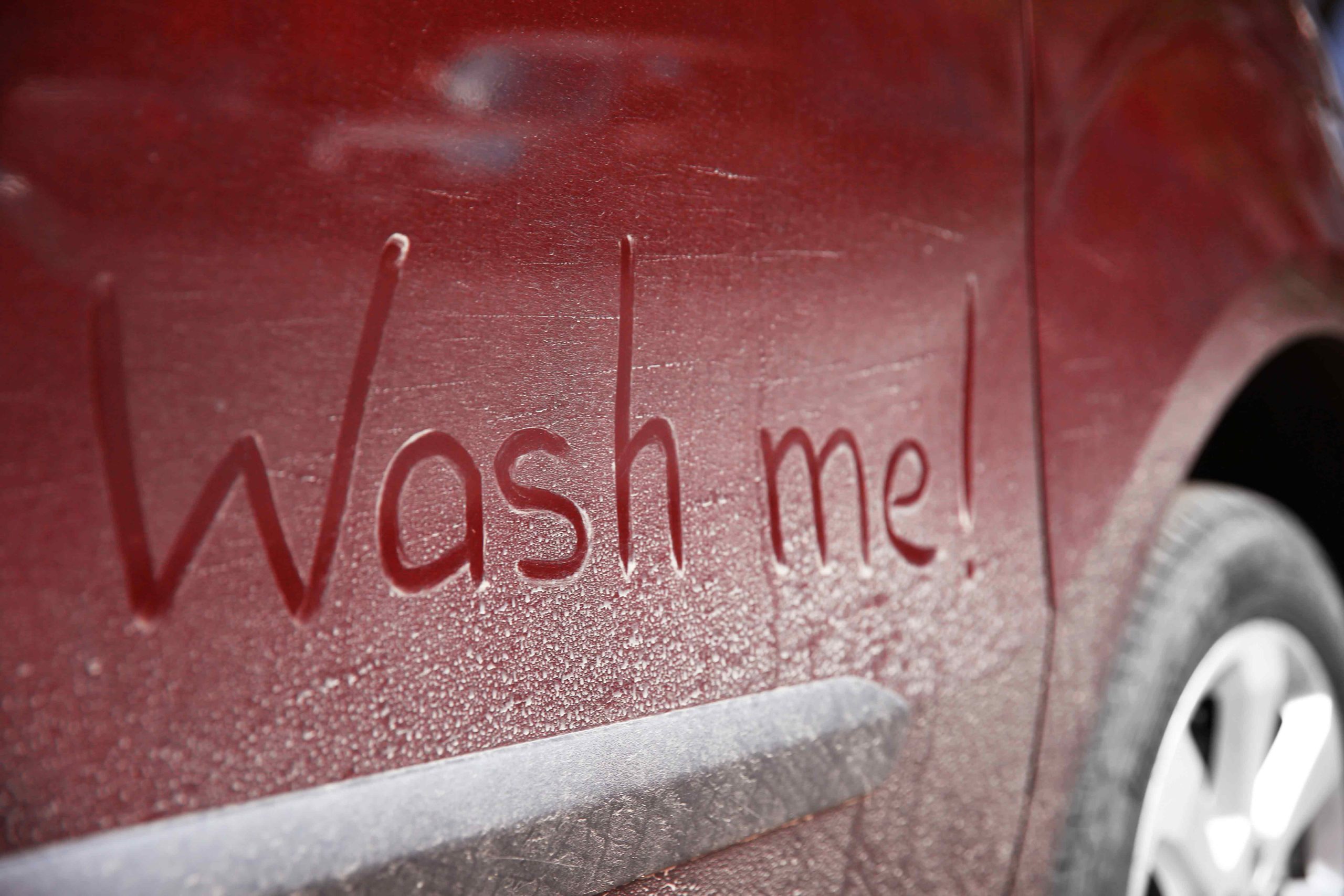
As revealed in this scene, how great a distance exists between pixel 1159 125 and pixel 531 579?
38.0 inches

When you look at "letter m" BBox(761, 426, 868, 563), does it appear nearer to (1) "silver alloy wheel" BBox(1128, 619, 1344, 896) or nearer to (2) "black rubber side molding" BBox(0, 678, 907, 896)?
(2) "black rubber side molding" BBox(0, 678, 907, 896)

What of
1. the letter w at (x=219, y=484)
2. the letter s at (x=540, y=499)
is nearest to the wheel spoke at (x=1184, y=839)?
the letter s at (x=540, y=499)

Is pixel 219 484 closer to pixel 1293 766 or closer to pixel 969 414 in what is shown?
pixel 969 414

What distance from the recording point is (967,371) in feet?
3.25

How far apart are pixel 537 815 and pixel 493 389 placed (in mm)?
276

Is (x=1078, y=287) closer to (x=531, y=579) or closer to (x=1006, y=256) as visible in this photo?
(x=1006, y=256)

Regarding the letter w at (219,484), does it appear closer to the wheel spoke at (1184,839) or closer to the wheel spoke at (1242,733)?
the wheel spoke at (1184,839)

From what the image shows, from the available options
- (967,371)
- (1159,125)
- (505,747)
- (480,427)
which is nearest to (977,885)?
(967,371)

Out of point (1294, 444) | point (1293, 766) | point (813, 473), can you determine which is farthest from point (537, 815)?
point (1294, 444)

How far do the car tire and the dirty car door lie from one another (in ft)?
0.98

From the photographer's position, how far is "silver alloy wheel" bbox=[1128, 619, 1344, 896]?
143 cm

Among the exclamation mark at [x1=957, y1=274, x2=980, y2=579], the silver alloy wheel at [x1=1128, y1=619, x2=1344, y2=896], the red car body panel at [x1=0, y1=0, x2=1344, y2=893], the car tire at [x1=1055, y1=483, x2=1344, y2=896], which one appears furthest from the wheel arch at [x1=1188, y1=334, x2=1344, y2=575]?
the exclamation mark at [x1=957, y1=274, x2=980, y2=579]

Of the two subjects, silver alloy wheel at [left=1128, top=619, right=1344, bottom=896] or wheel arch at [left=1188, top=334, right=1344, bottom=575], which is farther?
wheel arch at [left=1188, top=334, right=1344, bottom=575]

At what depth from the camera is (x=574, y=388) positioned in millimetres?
709
